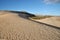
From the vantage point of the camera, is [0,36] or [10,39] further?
[0,36]

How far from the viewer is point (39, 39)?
715cm

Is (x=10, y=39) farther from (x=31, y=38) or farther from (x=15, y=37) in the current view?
(x=31, y=38)

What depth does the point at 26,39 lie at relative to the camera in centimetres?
710

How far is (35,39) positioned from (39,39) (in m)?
0.22

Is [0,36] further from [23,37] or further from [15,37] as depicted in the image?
[23,37]

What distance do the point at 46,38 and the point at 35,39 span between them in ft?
2.14

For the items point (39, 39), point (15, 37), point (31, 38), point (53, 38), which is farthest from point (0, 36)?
point (53, 38)

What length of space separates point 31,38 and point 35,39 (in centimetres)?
26

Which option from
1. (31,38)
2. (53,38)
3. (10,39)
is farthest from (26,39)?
(53,38)

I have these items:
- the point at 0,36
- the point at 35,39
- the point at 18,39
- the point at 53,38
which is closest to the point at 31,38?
the point at 35,39

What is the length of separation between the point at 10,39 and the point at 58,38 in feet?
8.97

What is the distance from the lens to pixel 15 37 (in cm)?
741

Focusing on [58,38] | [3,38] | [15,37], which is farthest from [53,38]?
[3,38]

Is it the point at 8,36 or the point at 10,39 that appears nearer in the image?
the point at 10,39
